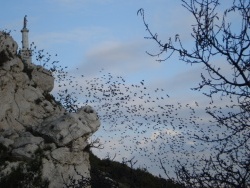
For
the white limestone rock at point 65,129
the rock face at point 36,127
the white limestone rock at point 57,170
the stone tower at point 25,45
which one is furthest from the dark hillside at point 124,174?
the stone tower at point 25,45

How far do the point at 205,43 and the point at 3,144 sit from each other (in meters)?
10.4

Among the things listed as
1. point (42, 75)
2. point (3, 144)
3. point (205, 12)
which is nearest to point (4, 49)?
point (42, 75)

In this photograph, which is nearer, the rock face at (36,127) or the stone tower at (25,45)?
the rock face at (36,127)

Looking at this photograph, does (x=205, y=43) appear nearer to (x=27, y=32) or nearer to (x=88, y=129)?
(x=88, y=129)

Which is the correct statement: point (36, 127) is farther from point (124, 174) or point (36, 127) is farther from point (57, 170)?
point (124, 174)

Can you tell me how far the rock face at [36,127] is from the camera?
1377cm

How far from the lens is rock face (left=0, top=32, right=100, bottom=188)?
45.2ft

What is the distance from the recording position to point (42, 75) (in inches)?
762

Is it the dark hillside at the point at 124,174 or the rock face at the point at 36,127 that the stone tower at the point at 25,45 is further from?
the dark hillside at the point at 124,174

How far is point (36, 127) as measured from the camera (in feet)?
49.5

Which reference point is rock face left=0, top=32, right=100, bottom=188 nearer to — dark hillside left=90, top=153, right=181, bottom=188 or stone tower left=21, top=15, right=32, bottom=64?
stone tower left=21, top=15, right=32, bottom=64

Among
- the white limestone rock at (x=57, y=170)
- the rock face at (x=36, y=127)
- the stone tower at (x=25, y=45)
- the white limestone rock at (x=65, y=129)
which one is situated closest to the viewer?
the white limestone rock at (x=57, y=170)

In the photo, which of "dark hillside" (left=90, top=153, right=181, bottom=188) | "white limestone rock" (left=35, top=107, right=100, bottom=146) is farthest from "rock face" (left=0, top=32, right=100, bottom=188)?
"dark hillside" (left=90, top=153, right=181, bottom=188)

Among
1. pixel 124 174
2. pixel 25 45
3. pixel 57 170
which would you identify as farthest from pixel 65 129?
pixel 25 45
